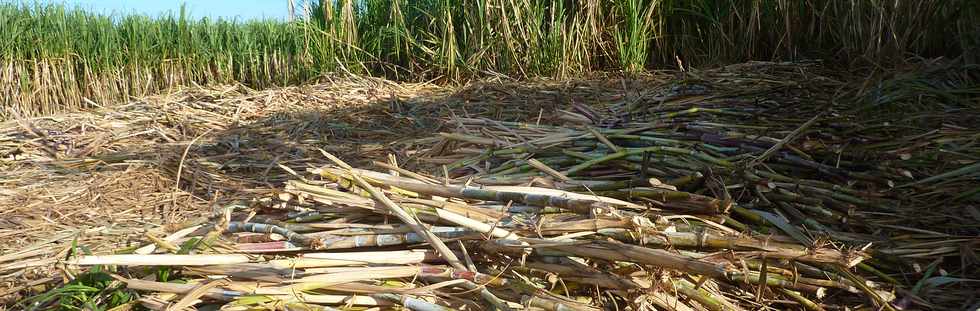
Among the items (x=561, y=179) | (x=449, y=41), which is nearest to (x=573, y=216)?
(x=561, y=179)

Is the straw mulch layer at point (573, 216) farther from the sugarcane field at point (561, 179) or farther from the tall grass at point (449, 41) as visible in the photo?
the tall grass at point (449, 41)

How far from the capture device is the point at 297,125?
3.76 m

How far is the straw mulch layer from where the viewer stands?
146 centimetres

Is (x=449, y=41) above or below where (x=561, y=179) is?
above

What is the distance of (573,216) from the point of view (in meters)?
1.65

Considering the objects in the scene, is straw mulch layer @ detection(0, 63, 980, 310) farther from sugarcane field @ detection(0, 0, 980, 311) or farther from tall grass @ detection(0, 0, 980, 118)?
tall grass @ detection(0, 0, 980, 118)

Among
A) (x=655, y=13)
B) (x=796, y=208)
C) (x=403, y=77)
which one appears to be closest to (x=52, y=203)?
(x=796, y=208)

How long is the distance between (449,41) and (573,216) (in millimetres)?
→ 3911

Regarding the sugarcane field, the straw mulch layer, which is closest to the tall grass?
the sugarcane field

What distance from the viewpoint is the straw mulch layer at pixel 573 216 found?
1.46 m

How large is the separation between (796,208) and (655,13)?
329 centimetres

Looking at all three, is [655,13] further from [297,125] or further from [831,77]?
[297,125]

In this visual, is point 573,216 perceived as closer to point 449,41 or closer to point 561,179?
point 561,179

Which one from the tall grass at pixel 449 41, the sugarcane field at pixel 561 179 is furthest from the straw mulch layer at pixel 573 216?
the tall grass at pixel 449 41
